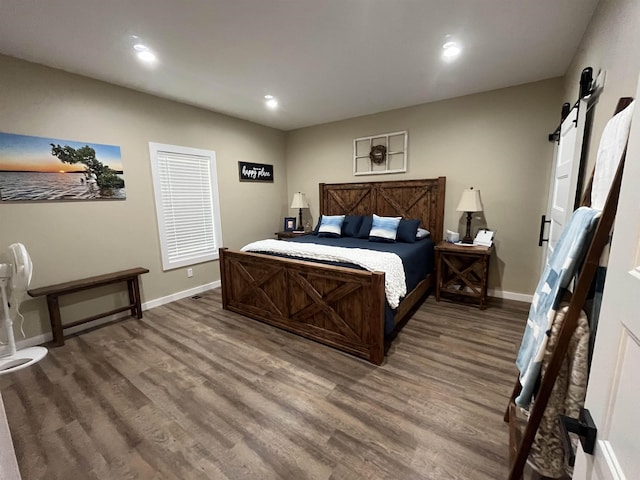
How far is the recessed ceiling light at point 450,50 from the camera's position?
2.34 metres

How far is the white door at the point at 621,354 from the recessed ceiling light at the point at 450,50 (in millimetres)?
2267

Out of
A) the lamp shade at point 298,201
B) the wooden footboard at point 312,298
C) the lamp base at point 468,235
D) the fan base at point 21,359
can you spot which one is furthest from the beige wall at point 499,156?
the fan base at point 21,359

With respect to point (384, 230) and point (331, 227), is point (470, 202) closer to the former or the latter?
point (384, 230)

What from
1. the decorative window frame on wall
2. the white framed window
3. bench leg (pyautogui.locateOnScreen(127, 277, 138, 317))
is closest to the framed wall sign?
the white framed window

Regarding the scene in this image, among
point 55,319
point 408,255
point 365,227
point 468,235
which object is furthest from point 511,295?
point 55,319

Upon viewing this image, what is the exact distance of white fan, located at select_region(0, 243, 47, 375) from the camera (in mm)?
2289

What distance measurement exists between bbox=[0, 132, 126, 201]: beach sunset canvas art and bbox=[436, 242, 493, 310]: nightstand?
3.94 meters

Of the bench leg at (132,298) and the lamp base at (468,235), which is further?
the lamp base at (468,235)

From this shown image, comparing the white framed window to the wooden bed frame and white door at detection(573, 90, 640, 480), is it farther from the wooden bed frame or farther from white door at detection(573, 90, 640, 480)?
white door at detection(573, 90, 640, 480)

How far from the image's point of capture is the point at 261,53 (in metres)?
2.46

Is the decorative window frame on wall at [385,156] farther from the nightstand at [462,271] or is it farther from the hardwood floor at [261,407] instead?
the hardwood floor at [261,407]

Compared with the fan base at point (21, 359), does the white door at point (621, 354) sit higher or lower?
higher

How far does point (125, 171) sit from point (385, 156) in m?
3.47

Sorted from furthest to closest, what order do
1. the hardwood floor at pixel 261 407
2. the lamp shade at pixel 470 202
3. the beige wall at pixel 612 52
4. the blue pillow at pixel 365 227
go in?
the blue pillow at pixel 365 227 < the lamp shade at pixel 470 202 < the hardwood floor at pixel 261 407 < the beige wall at pixel 612 52
